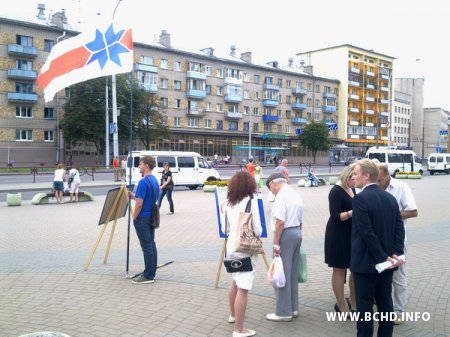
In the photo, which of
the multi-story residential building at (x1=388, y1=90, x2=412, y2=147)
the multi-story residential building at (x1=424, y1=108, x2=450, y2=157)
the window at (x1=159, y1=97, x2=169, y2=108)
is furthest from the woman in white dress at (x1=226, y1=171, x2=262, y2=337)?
the multi-story residential building at (x1=424, y1=108, x2=450, y2=157)

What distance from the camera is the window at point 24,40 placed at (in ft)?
163

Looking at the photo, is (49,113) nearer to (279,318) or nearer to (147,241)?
(147,241)

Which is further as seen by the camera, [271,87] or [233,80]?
[271,87]

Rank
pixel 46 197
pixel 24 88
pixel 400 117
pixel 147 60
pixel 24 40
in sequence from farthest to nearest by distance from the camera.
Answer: pixel 400 117, pixel 147 60, pixel 24 88, pixel 24 40, pixel 46 197

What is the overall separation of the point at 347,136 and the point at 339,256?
8846 centimetres

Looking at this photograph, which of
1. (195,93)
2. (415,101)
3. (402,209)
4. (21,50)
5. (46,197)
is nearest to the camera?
(402,209)

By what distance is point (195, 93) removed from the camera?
6456 centimetres

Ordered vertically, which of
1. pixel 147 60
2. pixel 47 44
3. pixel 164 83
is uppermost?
pixel 47 44

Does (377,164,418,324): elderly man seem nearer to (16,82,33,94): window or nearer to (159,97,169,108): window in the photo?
(16,82,33,94): window

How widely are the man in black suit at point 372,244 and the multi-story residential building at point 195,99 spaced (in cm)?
5160

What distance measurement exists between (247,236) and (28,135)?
52504mm

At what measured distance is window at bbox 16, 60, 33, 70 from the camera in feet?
164

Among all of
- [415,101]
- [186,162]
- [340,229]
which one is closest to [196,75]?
[186,162]

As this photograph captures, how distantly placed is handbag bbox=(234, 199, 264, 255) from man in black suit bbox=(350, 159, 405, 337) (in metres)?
1.02
